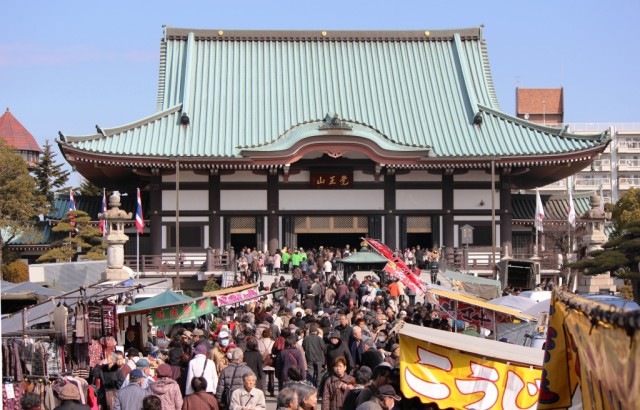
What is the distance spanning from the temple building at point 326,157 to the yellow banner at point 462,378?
94.7 feet

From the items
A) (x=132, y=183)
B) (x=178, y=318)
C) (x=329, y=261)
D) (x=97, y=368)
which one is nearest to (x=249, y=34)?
(x=132, y=183)

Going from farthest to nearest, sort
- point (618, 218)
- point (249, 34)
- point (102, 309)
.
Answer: point (618, 218) < point (249, 34) < point (102, 309)

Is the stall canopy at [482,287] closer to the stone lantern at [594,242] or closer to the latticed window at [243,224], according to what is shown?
the stone lantern at [594,242]

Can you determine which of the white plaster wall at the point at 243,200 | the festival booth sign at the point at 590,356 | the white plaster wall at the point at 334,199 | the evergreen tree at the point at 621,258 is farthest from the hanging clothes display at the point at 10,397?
the white plaster wall at the point at 334,199

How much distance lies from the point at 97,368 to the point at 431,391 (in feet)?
18.7

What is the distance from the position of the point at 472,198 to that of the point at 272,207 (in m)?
7.84

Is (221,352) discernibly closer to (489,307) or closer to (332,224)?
(489,307)

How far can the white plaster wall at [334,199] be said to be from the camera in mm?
41375

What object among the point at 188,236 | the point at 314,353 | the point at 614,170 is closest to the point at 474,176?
the point at 188,236

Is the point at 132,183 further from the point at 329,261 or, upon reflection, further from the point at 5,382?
the point at 5,382

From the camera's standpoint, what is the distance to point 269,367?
16656 mm

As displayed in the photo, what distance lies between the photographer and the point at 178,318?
18.1m

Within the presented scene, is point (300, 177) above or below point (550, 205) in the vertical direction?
above

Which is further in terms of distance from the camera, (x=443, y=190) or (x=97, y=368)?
(x=443, y=190)
